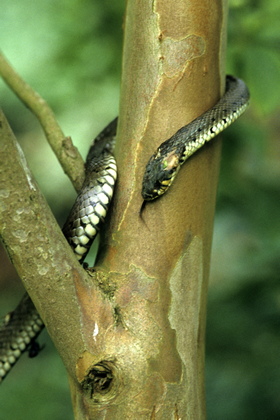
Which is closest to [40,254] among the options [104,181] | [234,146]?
[104,181]

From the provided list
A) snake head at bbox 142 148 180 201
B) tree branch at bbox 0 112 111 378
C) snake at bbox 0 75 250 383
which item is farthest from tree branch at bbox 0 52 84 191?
tree branch at bbox 0 112 111 378

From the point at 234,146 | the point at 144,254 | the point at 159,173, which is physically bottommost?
the point at 144,254

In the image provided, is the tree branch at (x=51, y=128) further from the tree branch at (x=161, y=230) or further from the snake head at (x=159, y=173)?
the snake head at (x=159, y=173)

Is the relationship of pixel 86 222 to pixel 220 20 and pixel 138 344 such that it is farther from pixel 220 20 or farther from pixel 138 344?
pixel 220 20

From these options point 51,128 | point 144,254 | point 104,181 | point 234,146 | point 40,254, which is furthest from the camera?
point 234,146

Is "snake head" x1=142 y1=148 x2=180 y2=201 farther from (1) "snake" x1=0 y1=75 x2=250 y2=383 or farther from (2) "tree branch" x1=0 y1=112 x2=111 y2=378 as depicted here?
(2) "tree branch" x1=0 y1=112 x2=111 y2=378

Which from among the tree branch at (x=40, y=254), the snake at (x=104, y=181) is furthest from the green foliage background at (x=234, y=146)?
the tree branch at (x=40, y=254)

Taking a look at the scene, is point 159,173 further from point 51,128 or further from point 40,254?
point 51,128

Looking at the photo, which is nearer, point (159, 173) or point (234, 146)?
point (159, 173)
